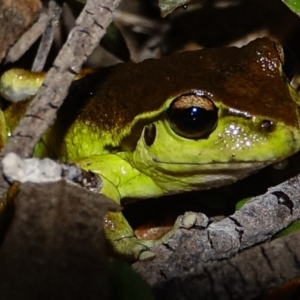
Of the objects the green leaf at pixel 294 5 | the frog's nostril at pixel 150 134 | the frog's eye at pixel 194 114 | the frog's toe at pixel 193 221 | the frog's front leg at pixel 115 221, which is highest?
the green leaf at pixel 294 5

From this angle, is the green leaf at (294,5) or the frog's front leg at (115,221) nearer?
the frog's front leg at (115,221)

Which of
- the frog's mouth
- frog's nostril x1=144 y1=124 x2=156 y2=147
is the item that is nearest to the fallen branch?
frog's nostril x1=144 y1=124 x2=156 y2=147

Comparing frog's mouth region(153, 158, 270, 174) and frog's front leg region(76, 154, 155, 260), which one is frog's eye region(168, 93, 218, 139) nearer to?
frog's mouth region(153, 158, 270, 174)

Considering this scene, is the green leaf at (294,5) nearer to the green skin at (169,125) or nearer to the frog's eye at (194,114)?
the green skin at (169,125)

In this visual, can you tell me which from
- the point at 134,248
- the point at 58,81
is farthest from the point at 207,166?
the point at 58,81

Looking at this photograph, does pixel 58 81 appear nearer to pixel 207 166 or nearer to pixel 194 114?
pixel 194 114

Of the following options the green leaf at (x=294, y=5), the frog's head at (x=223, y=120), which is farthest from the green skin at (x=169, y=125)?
the green leaf at (x=294, y=5)
